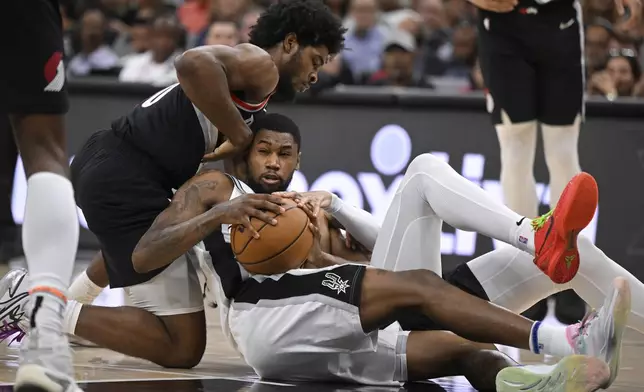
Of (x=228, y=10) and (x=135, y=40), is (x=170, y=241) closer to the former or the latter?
(x=228, y=10)

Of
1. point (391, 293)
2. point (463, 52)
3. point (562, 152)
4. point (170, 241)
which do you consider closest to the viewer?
point (391, 293)

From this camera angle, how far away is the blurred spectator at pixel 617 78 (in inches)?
325

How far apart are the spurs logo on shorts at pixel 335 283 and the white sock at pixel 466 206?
1.42 ft

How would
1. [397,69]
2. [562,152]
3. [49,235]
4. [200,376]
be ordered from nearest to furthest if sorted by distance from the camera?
[49,235]
[200,376]
[562,152]
[397,69]

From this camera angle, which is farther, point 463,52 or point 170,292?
point 463,52

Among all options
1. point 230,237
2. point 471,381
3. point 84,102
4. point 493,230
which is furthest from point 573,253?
point 84,102

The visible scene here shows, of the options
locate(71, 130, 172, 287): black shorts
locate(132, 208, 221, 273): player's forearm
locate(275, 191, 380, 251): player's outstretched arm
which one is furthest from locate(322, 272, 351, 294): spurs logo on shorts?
locate(71, 130, 172, 287): black shorts

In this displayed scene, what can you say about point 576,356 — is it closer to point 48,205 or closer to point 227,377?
point 227,377

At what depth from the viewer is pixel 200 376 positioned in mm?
3969

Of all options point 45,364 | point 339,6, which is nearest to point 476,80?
point 339,6

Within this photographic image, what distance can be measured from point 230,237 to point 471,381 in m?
0.95

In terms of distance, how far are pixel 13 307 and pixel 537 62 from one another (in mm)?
3137

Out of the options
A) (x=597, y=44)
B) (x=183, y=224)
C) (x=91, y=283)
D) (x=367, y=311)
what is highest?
(x=597, y=44)

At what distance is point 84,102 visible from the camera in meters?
8.09
